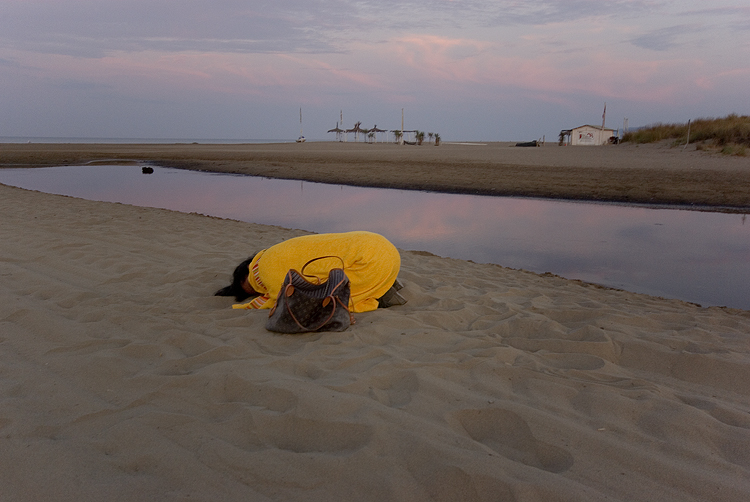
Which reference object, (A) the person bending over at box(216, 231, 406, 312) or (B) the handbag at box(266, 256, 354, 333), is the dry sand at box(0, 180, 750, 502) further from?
(A) the person bending over at box(216, 231, 406, 312)

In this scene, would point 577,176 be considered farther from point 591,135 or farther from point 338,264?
point 591,135

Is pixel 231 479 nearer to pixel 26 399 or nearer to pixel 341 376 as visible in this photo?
pixel 341 376

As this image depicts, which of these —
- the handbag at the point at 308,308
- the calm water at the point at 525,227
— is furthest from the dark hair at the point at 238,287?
the calm water at the point at 525,227

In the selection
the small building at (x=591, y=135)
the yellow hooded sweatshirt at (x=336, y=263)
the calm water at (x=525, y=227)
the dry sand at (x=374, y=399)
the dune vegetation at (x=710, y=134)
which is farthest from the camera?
the small building at (x=591, y=135)

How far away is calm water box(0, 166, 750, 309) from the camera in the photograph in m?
6.44

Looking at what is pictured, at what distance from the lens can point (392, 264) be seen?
427cm

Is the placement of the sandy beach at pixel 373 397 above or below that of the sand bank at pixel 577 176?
below

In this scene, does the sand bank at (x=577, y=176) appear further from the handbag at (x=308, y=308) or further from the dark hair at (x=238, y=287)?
the dark hair at (x=238, y=287)

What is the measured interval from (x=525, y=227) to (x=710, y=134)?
784 inches

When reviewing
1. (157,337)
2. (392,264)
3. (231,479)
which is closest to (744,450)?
(231,479)

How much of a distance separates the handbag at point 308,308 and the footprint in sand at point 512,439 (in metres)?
1.44

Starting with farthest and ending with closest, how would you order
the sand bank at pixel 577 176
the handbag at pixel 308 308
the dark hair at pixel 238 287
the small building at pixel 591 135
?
the small building at pixel 591 135
the sand bank at pixel 577 176
the dark hair at pixel 238 287
the handbag at pixel 308 308

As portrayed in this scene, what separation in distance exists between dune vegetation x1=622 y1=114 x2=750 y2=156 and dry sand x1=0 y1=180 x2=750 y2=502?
19.8m

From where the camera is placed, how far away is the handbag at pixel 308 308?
3627 millimetres
